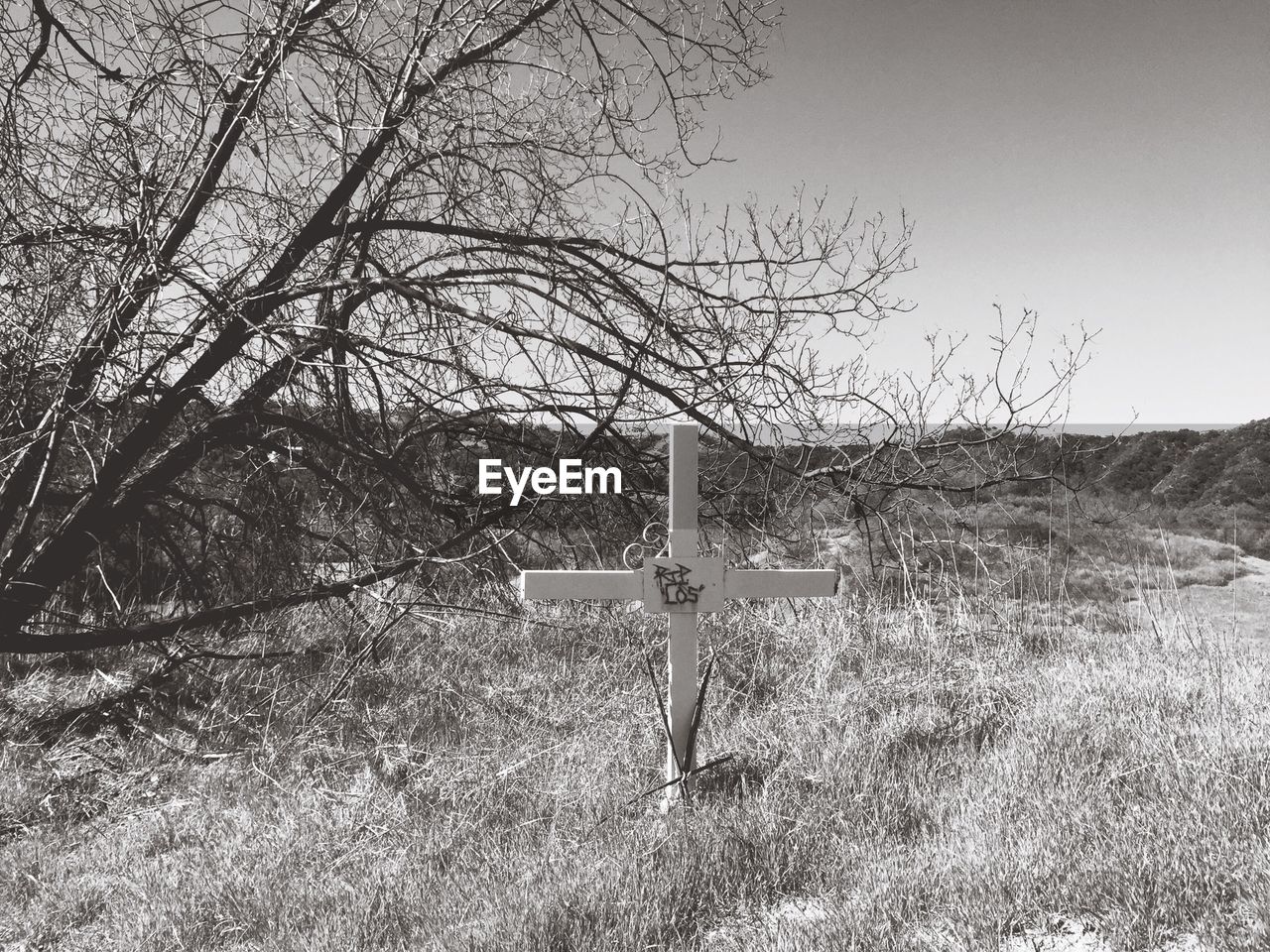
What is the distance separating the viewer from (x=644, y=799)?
317 cm

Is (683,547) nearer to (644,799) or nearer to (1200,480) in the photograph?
(644,799)

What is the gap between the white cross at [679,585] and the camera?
3.33 meters

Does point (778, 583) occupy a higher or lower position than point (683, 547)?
lower

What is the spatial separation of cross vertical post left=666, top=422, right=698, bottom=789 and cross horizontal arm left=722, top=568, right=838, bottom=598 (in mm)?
213

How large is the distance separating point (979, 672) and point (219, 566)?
14.9 feet

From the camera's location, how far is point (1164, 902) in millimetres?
2096

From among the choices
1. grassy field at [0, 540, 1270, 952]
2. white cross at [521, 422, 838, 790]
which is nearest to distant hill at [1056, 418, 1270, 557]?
grassy field at [0, 540, 1270, 952]

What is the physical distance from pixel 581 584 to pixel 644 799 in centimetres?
83
